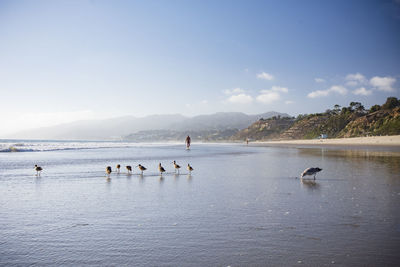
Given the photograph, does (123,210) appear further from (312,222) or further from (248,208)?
(312,222)

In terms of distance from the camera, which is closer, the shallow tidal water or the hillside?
the shallow tidal water

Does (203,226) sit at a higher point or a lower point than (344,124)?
lower

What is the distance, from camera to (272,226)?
6.42 metres

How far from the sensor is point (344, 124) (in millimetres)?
108438

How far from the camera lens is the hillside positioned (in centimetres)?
8268

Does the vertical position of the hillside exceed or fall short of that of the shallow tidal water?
it exceeds it

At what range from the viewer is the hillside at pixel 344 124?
82.7 meters

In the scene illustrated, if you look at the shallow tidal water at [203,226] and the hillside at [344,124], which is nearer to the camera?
the shallow tidal water at [203,226]

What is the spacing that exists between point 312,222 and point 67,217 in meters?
5.76

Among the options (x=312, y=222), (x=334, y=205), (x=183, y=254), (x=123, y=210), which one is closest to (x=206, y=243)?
(x=183, y=254)

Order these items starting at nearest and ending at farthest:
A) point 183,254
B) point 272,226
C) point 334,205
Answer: point 183,254 < point 272,226 < point 334,205

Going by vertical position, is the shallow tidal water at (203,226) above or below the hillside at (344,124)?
below

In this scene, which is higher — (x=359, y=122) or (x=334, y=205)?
(x=359, y=122)

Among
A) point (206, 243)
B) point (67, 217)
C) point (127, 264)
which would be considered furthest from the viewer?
point (67, 217)
